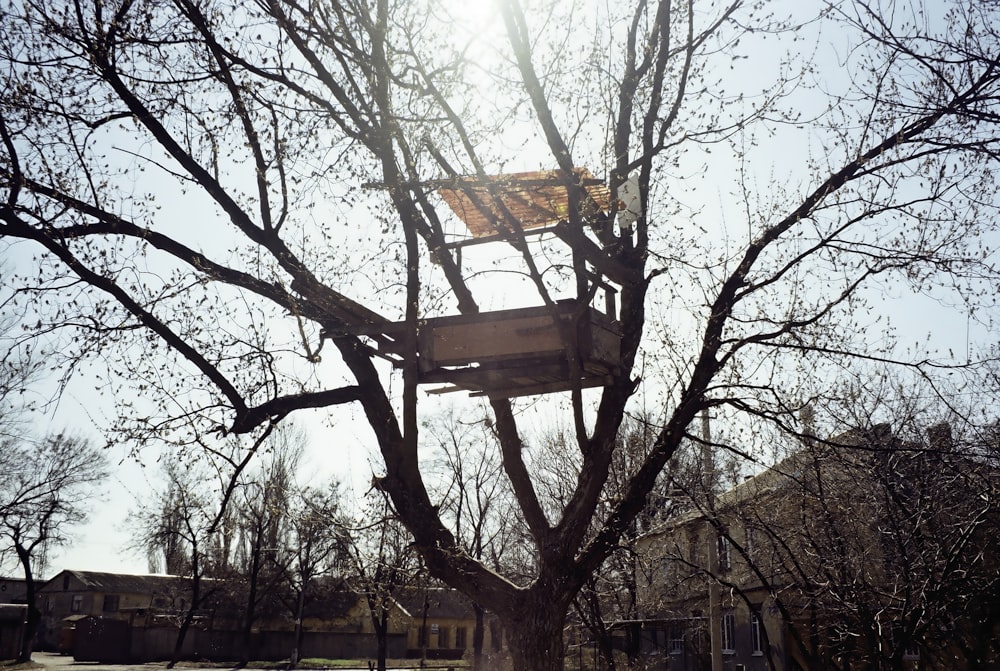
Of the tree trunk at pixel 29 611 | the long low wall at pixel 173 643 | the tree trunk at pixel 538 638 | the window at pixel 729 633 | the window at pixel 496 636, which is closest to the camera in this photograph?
the tree trunk at pixel 538 638

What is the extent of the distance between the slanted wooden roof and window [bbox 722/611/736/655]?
2652cm

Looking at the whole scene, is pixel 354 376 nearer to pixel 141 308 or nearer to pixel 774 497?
pixel 141 308

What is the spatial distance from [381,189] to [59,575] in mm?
76540

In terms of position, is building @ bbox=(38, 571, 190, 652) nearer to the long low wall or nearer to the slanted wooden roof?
the long low wall

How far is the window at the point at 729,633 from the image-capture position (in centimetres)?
3083

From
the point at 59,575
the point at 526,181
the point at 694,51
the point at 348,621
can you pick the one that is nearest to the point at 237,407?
the point at 526,181

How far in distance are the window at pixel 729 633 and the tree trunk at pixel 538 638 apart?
2571cm

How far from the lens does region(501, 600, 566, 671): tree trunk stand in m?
7.37

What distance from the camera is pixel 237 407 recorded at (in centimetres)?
754

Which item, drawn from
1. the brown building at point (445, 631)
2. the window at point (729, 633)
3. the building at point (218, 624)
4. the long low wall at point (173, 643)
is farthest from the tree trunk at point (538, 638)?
the brown building at point (445, 631)

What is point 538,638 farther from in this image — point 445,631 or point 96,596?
point 96,596

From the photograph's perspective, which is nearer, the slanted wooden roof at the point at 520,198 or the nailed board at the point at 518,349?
the nailed board at the point at 518,349

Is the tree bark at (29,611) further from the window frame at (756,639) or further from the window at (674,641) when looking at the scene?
the window frame at (756,639)

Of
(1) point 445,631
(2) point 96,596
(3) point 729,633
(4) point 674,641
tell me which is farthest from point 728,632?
(2) point 96,596
